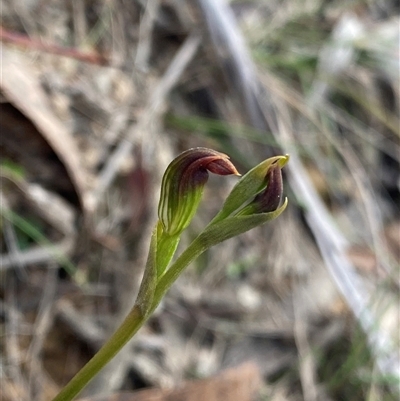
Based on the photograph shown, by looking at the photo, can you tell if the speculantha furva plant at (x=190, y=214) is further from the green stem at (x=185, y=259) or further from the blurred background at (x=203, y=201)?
the blurred background at (x=203, y=201)

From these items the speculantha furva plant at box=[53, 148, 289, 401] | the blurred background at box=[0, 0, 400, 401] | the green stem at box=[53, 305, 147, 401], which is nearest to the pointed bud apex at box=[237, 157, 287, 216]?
the speculantha furva plant at box=[53, 148, 289, 401]

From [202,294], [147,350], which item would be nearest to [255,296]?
[202,294]

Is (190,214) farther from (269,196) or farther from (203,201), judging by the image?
(203,201)

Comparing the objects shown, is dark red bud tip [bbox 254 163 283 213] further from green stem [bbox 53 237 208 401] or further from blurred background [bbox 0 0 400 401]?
blurred background [bbox 0 0 400 401]

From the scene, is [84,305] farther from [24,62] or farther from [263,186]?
[263,186]

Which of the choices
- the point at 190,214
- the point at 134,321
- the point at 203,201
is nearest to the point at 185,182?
the point at 190,214

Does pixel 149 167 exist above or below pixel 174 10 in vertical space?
below

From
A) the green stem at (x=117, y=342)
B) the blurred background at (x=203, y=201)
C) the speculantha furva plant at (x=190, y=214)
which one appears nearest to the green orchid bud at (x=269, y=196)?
the speculantha furva plant at (x=190, y=214)
